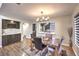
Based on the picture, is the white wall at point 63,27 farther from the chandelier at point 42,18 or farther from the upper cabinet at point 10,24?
the upper cabinet at point 10,24

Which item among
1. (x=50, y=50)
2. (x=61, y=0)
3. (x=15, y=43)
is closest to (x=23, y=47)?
(x=15, y=43)

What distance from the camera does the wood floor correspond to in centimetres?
190

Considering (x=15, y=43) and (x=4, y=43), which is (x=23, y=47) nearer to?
(x=15, y=43)

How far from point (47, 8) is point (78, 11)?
46 centimetres

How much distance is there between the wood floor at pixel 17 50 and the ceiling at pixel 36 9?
43 cm

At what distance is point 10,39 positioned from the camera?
1.92 meters

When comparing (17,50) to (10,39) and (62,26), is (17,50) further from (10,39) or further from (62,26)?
(62,26)

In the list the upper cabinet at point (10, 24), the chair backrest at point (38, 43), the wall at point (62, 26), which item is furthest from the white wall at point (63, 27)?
the upper cabinet at point (10, 24)

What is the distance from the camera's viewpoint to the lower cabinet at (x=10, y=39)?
1.90 meters

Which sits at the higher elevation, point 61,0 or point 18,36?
point 61,0

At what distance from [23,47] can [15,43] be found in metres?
0.14

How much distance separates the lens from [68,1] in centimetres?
187

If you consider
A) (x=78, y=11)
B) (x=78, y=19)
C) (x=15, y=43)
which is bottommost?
(x=15, y=43)

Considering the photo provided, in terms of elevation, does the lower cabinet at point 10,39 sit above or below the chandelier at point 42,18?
below
